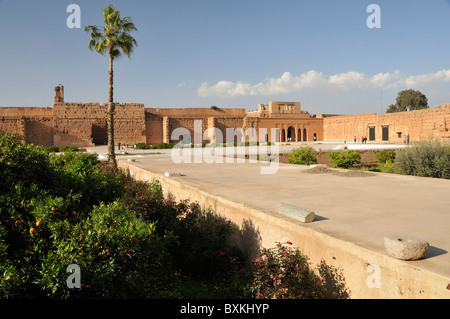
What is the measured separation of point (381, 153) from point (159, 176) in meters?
14.4

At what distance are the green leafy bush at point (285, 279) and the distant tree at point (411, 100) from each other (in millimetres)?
58774

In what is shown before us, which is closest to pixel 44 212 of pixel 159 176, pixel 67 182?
pixel 67 182

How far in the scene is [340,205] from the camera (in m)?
5.32

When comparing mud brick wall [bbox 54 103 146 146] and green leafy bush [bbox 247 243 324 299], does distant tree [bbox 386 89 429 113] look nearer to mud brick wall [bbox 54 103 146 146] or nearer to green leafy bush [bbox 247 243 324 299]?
mud brick wall [bbox 54 103 146 146]

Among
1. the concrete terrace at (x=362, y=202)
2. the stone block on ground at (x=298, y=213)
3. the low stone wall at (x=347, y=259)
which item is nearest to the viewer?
the low stone wall at (x=347, y=259)

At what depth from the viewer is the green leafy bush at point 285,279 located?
3.61 meters

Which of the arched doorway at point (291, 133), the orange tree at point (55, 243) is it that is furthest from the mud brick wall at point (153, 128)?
the orange tree at point (55, 243)

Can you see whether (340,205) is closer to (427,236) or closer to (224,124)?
(427,236)

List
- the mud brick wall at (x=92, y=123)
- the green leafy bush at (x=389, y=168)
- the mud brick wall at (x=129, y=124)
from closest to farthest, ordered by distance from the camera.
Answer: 1. the green leafy bush at (x=389, y=168)
2. the mud brick wall at (x=92, y=123)
3. the mud brick wall at (x=129, y=124)

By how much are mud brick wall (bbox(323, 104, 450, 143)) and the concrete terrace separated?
18773 mm

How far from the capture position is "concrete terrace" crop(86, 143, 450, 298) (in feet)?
11.7

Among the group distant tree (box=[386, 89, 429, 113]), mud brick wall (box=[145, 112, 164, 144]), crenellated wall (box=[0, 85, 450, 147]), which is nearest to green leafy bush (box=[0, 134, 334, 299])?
crenellated wall (box=[0, 85, 450, 147])

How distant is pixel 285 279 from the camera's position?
12.2 ft

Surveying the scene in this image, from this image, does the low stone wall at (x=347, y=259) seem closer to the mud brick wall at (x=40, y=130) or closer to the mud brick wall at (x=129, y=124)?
the mud brick wall at (x=129, y=124)
